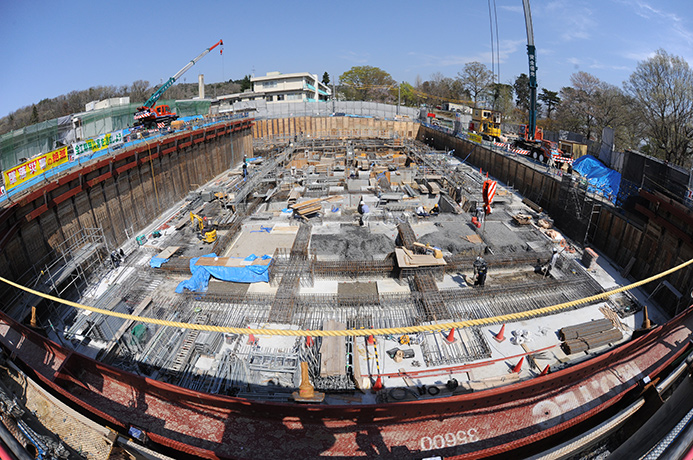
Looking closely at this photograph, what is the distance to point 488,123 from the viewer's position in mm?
32344

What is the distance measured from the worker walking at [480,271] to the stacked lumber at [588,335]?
9.27ft

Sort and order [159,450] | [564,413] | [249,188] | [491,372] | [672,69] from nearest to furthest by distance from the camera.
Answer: [159,450]
[564,413]
[491,372]
[249,188]
[672,69]

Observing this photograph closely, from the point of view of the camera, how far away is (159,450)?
531 centimetres

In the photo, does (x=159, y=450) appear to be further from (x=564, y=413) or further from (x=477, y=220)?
(x=477, y=220)

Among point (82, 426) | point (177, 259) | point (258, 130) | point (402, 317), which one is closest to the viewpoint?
point (82, 426)

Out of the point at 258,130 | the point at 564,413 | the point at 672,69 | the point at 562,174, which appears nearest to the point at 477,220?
the point at 562,174

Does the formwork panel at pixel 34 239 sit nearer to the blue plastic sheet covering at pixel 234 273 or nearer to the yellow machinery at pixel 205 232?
the blue plastic sheet covering at pixel 234 273

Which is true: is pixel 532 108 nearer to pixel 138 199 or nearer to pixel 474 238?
pixel 474 238

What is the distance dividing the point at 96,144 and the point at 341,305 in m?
15.0

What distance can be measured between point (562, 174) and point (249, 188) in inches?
736

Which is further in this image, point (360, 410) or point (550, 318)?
point (550, 318)

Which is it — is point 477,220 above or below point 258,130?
below

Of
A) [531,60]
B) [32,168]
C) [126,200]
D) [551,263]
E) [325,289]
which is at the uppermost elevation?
[531,60]

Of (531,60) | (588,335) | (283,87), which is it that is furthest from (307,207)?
(283,87)
